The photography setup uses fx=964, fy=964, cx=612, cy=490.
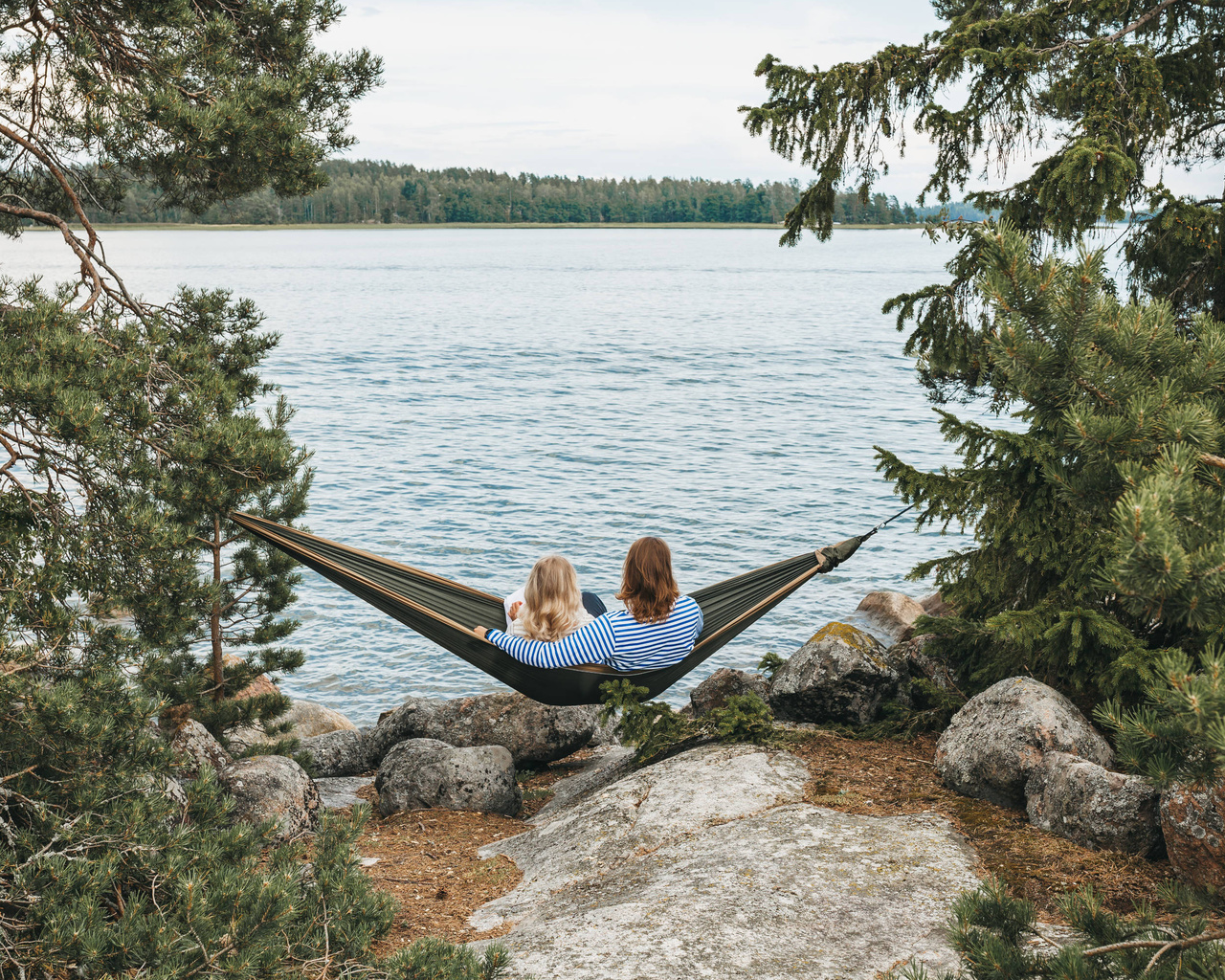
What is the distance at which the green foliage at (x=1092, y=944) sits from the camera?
160 centimetres

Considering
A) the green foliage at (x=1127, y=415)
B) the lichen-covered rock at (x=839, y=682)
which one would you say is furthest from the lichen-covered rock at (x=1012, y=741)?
the lichen-covered rock at (x=839, y=682)

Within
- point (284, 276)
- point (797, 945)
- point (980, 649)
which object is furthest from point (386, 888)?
point (284, 276)

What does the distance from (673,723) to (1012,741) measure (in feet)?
4.40

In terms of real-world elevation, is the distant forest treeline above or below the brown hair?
above

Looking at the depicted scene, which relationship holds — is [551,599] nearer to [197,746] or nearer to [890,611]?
[197,746]

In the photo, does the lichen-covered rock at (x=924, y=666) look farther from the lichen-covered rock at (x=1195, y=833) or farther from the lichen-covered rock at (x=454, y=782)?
the lichen-covered rock at (x=454, y=782)

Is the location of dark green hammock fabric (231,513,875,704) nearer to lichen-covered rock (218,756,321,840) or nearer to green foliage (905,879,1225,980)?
lichen-covered rock (218,756,321,840)

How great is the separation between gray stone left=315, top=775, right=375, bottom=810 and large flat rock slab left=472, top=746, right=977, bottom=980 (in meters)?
1.60

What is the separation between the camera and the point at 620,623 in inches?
156

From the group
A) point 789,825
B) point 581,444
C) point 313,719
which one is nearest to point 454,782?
point 789,825

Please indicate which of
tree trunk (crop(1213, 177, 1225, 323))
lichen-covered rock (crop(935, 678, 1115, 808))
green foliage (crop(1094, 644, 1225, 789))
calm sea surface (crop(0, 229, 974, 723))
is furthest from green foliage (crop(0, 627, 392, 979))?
tree trunk (crop(1213, 177, 1225, 323))

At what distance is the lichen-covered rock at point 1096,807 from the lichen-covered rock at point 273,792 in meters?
2.86

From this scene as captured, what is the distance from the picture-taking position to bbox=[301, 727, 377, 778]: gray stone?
5828 millimetres

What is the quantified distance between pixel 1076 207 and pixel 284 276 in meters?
50.2
